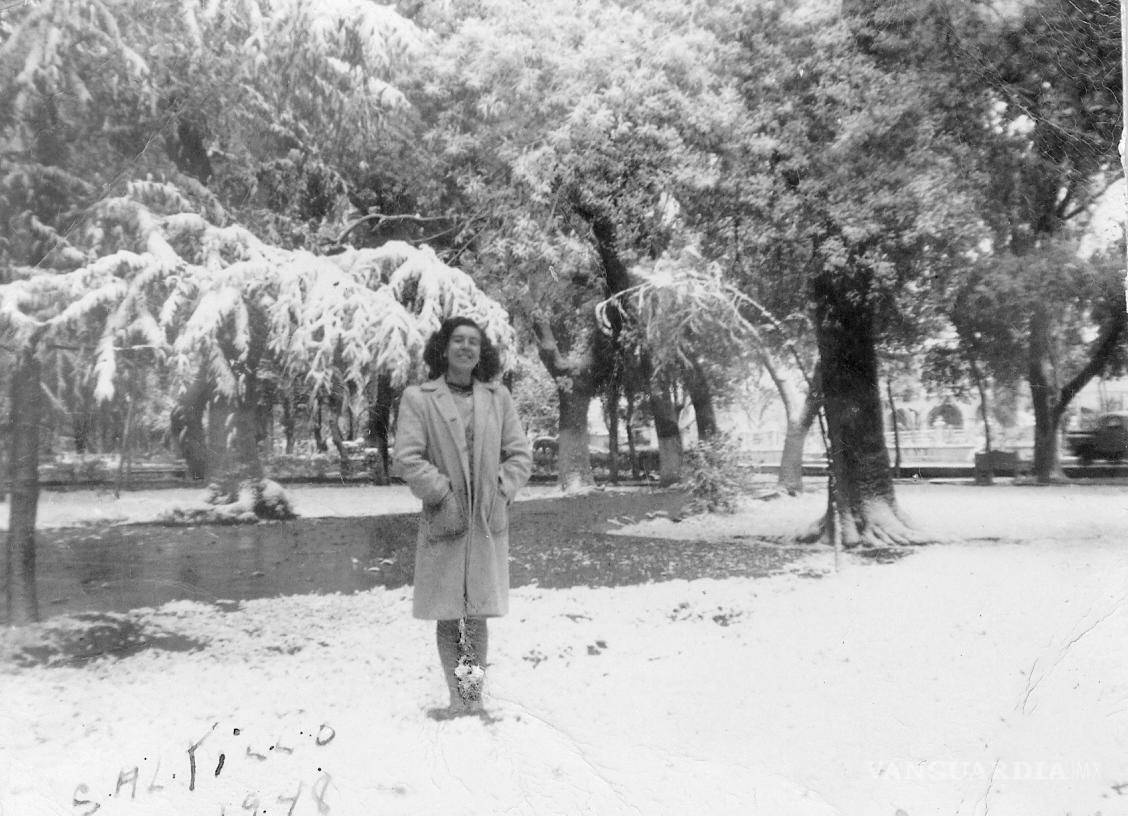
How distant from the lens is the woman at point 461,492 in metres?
2.24

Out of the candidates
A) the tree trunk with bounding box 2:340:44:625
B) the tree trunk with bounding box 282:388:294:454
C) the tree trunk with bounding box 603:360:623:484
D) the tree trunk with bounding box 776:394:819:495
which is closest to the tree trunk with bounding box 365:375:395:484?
the tree trunk with bounding box 282:388:294:454

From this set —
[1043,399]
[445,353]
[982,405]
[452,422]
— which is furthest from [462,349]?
[1043,399]

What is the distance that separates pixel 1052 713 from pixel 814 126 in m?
1.86

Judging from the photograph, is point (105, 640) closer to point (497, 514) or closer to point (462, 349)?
point (497, 514)

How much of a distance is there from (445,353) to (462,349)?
5 centimetres

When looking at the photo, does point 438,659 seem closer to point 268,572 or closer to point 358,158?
point 268,572

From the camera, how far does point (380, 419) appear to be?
229 cm

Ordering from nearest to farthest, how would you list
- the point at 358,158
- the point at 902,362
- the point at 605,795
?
the point at 605,795 < the point at 902,362 < the point at 358,158

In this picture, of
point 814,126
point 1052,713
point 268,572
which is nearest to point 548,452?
point 268,572

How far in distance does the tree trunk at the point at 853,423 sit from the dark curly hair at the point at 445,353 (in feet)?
3.30

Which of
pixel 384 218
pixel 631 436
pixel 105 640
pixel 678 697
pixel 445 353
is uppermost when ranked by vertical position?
pixel 384 218

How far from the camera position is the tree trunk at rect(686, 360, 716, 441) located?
236cm

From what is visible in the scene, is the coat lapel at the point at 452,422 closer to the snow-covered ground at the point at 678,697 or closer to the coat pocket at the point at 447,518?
the coat pocket at the point at 447,518

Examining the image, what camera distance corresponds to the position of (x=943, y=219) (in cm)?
229
